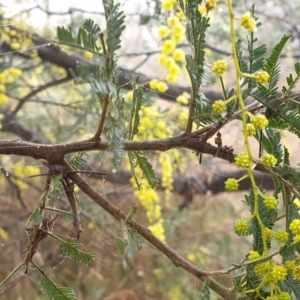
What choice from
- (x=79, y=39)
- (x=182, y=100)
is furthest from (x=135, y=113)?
(x=182, y=100)

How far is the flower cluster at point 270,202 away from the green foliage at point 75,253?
16cm

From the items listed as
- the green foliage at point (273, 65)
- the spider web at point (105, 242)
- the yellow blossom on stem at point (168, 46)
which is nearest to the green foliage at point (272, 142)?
the green foliage at point (273, 65)

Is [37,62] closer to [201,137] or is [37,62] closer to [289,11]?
[289,11]

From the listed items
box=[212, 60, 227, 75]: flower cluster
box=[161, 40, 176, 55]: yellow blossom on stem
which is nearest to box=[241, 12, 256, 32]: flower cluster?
box=[212, 60, 227, 75]: flower cluster

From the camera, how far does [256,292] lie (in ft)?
1.21

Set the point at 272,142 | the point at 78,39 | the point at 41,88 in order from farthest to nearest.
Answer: the point at 41,88
the point at 272,142
the point at 78,39

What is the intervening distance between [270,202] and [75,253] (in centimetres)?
18

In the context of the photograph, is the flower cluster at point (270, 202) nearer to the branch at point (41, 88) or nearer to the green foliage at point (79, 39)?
the green foliage at point (79, 39)

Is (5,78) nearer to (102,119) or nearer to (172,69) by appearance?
(172,69)

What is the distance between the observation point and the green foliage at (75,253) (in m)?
0.41

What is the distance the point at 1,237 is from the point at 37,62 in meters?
0.48

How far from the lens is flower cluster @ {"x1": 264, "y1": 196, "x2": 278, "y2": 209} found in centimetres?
33

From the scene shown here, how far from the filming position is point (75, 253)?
41 cm

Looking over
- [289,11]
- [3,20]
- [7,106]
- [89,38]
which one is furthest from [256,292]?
[289,11]
